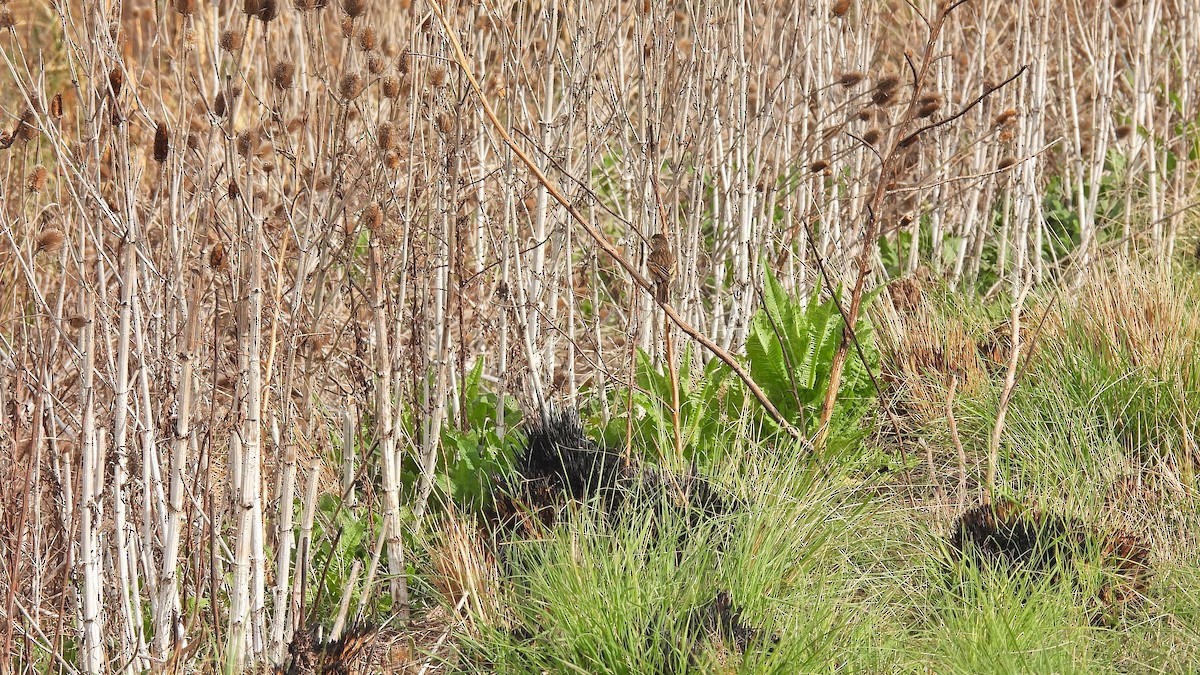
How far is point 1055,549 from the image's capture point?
2680 mm

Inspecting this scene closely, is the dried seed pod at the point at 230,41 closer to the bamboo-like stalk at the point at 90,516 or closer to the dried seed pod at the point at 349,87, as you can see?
the dried seed pod at the point at 349,87

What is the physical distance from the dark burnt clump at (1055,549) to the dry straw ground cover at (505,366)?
8 cm

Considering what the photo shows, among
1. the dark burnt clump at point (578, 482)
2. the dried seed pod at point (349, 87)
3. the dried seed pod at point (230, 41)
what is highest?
the dried seed pod at point (230, 41)

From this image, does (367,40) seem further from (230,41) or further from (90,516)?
(90,516)

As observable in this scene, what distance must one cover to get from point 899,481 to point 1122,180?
8.44 ft

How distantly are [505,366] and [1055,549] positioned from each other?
1528 mm

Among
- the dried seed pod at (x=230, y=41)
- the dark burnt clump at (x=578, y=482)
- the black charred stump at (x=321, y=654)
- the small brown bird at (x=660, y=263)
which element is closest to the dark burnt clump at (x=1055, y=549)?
the dark burnt clump at (x=578, y=482)

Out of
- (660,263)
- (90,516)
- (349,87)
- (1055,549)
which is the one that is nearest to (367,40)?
(349,87)

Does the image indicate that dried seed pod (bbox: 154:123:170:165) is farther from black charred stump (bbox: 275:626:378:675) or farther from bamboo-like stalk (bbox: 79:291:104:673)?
black charred stump (bbox: 275:626:378:675)

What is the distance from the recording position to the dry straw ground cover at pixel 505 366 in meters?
2.33

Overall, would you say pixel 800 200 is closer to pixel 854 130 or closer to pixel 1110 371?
pixel 854 130

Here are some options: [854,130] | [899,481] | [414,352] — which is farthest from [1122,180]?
[414,352]

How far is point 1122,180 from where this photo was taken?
17.1 ft

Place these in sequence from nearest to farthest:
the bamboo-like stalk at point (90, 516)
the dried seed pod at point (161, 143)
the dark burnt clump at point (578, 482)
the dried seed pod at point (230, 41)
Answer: the dried seed pod at point (161, 143), the dried seed pod at point (230, 41), the bamboo-like stalk at point (90, 516), the dark burnt clump at point (578, 482)
